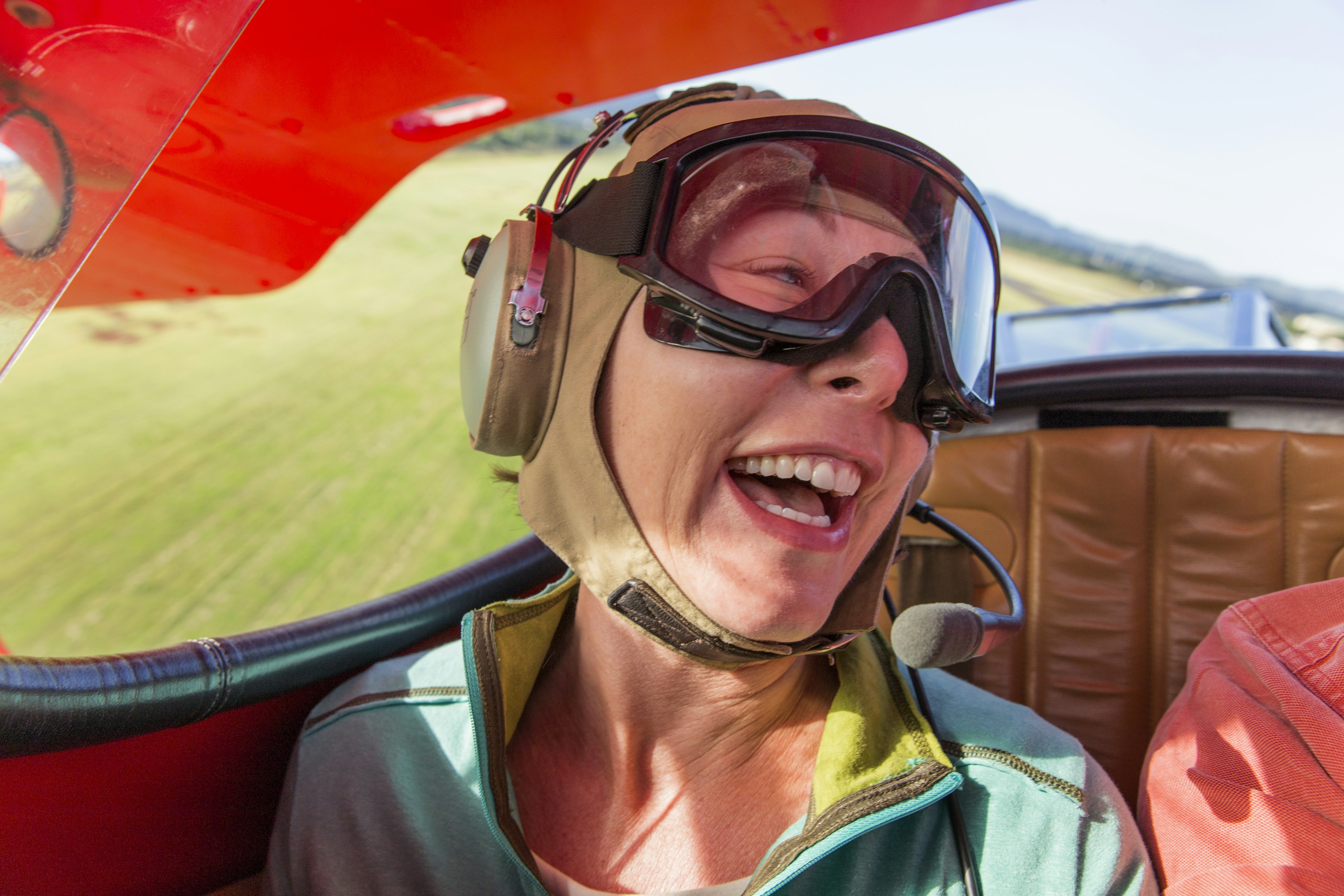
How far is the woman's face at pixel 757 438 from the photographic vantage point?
39.4 inches

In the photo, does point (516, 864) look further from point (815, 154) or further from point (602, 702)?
point (815, 154)

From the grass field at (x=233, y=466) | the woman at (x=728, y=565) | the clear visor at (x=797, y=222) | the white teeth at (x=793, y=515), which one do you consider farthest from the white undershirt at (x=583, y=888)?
the grass field at (x=233, y=466)

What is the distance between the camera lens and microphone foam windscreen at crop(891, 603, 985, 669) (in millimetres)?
1033

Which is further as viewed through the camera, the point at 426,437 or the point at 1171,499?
the point at 426,437

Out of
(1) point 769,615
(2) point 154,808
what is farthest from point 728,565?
(2) point 154,808

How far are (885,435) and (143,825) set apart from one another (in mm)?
1138

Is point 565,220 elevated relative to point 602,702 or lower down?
elevated

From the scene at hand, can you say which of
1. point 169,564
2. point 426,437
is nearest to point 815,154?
point 169,564

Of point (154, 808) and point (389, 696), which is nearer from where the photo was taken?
point (154, 808)

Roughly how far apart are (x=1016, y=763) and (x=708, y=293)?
71 centimetres

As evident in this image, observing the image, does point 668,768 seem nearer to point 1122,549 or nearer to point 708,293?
point 708,293

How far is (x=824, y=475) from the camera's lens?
102 centimetres

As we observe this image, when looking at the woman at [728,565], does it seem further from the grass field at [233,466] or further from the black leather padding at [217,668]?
the grass field at [233,466]

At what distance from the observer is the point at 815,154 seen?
1.05 m
